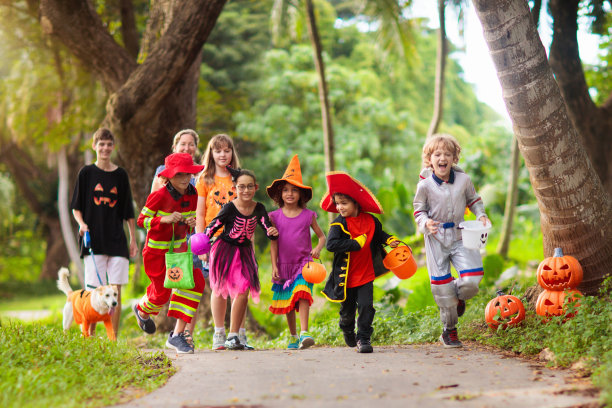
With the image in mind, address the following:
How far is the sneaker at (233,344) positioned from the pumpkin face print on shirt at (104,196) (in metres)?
1.93

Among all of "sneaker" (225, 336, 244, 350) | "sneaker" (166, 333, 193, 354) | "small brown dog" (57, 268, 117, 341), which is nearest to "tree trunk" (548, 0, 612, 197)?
"sneaker" (225, 336, 244, 350)

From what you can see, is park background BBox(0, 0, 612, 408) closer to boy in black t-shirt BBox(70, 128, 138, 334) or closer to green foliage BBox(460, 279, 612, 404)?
green foliage BBox(460, 279, 612, 404)

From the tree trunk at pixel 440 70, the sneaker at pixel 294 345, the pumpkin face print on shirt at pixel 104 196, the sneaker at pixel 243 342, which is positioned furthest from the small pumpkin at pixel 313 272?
the tree trunk at pixel 440 70

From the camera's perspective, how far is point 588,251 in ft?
18.6

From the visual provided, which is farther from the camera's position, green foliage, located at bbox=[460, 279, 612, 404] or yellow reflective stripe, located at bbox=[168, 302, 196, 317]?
yellow reflective stripe, located at bbox=[168, 302, 196, 317]

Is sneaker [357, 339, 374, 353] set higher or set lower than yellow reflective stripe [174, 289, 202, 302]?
lower

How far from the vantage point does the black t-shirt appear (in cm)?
669

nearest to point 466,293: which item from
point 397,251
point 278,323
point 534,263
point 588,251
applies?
point 397,251

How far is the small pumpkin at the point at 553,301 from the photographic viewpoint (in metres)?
5.57

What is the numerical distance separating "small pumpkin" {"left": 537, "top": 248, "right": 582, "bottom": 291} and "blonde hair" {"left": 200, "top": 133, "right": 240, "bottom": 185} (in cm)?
322

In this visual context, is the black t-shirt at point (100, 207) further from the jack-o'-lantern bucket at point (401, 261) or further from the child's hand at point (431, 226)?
the child's hand at point (431, 226)

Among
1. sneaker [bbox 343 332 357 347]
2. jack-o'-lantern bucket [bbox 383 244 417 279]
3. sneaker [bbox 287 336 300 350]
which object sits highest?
jack-o'-lantern bucket [bbox 383 244 417 279]

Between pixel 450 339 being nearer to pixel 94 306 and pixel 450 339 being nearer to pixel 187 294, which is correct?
pixel 187 294

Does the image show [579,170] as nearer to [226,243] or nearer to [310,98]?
[226,243]
